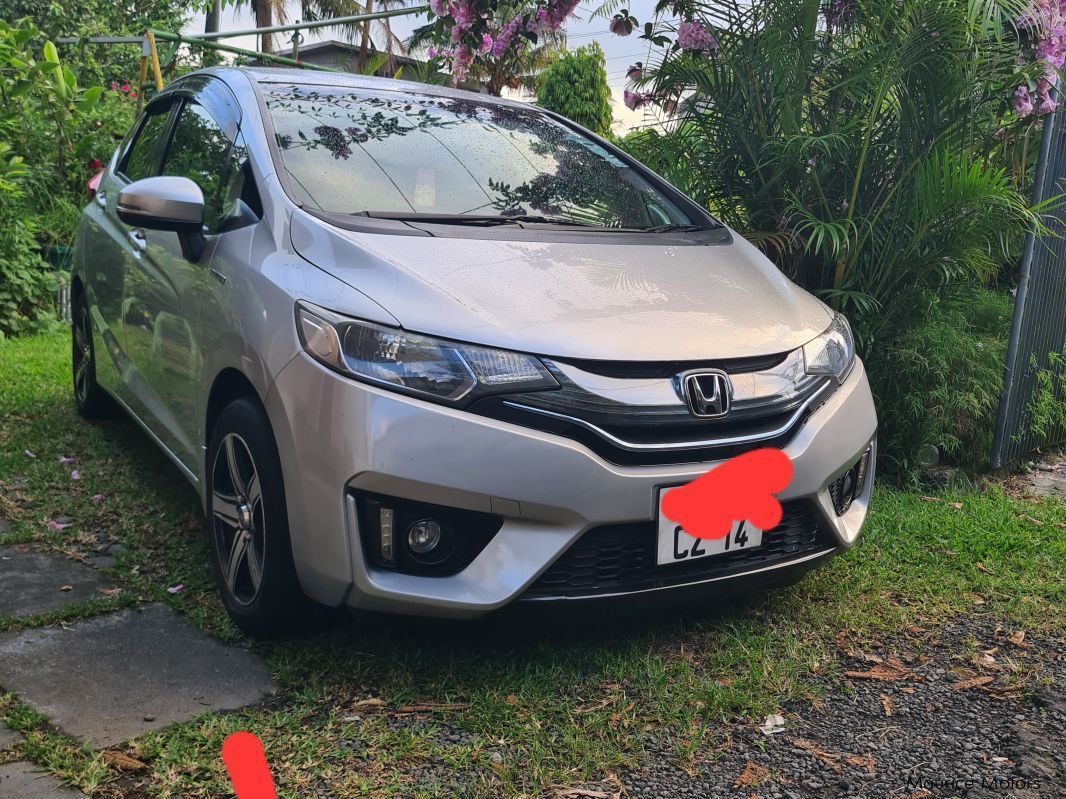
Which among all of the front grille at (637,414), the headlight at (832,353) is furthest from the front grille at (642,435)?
the headlight at (832,353)

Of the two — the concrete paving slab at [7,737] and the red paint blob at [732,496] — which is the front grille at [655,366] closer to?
the red paint blob at [732,496]

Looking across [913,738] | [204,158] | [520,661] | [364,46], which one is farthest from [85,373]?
[364,46]

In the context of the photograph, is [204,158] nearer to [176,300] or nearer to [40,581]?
[176,300]

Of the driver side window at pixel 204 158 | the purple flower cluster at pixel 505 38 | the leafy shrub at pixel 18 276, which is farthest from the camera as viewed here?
the leafy shrub at pixel 18 276

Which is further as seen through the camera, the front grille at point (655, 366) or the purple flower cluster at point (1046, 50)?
the purple flower cluster at point (1046, 50)

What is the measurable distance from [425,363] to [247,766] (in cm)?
93

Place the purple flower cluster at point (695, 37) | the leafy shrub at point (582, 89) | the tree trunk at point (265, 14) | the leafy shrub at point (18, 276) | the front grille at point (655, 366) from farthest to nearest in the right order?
the tree trunk at point (265, 14)
the leafy shrub at point (582, 89)
the leafy shrub at point (18, 276)
the purple flower cluster at point (695, 37)
the front grille at point (655, 366)

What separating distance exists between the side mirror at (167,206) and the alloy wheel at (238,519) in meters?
0.65

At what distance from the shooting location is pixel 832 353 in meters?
2.79

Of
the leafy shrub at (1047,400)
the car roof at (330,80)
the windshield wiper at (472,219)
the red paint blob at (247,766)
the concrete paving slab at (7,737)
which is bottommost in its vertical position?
the leafy shrub at (1047,400)

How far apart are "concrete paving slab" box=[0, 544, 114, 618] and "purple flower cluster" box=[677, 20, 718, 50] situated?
3.28 meters

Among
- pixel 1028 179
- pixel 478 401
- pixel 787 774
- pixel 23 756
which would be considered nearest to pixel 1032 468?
pixel 1028 179

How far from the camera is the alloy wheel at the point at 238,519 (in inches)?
102

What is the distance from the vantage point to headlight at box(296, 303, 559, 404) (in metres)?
2.24
